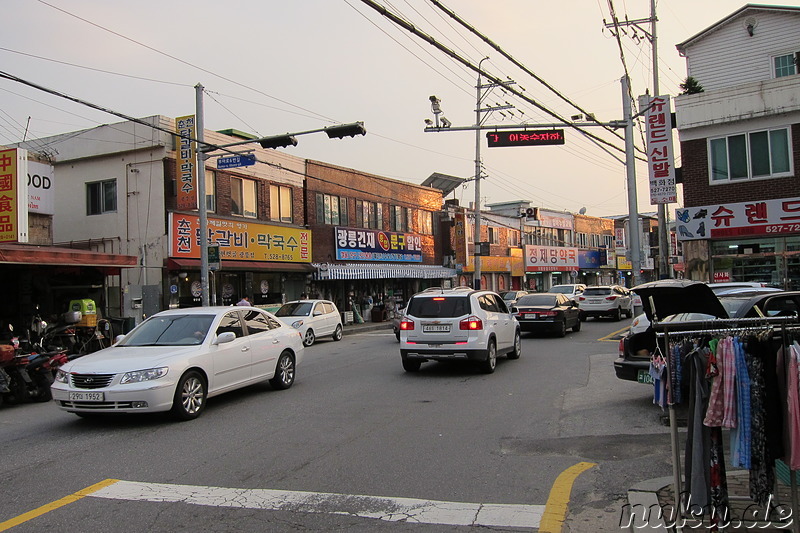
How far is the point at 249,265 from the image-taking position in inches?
957

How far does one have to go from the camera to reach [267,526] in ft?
15.4

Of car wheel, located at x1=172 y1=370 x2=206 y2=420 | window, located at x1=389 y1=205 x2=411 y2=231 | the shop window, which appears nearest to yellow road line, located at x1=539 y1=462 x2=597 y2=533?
car wheel, located at x1=172 y1=370 x2=206 y2=420

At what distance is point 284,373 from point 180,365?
282 centimetres

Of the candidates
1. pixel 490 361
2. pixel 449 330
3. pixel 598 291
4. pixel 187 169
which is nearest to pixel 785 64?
pixel 598 291

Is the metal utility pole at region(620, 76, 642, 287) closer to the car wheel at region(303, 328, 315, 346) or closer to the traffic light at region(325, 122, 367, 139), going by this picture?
the traffic light at region(325, 122, 367, 139)

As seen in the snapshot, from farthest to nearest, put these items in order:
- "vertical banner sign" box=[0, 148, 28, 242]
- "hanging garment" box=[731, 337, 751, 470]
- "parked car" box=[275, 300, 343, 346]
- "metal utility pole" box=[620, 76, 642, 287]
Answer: "parked car" box=[275, 300, 343, 346] → "metal utility pole" box=[620, 76, 642, 287] → "vertical banner sign" box=[0, 148, 28, 242] → "hanging garment" box=[731, 337, 751, 470]

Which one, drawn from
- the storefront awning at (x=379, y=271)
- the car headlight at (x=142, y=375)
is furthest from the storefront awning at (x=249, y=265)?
A: the car headlight at (x=142, y=375)

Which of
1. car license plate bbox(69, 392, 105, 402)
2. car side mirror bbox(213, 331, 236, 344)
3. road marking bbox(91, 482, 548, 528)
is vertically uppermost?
car side mirror bbox(213, 331, 236, 344)

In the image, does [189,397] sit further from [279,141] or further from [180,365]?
[279,141]

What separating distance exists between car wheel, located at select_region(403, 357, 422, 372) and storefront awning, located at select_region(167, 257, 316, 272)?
11.4 metres

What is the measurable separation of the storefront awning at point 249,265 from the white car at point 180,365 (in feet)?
37.6

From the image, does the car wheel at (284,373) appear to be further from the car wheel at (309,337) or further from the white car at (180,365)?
the car wheel at (309,337)

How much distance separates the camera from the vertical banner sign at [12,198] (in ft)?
52.4

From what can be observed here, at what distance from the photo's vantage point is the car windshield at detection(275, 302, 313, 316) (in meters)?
20.7
